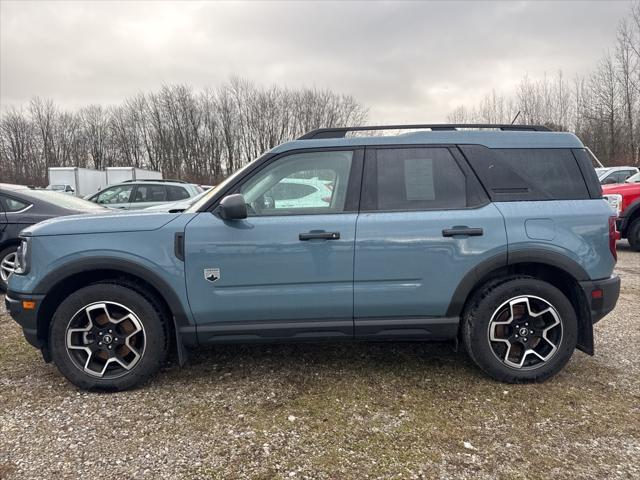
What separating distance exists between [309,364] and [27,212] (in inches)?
192

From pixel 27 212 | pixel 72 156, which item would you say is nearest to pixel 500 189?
pixel 27 212

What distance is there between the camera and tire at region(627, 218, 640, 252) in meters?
8.75

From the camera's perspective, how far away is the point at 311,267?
2932mm

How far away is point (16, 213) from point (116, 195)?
482cm

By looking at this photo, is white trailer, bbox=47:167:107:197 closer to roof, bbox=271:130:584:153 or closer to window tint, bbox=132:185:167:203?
window tint, bbox=132:185:167:203

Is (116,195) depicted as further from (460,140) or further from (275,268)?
(460,140)

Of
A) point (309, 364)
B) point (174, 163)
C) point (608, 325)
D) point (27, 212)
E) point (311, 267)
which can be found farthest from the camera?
point (174, 163)

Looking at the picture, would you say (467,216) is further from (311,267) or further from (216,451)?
(216,451)

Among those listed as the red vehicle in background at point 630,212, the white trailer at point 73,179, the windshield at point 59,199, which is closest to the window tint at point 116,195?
the windshield at point 59,199

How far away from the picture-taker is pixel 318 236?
2900 millimetres

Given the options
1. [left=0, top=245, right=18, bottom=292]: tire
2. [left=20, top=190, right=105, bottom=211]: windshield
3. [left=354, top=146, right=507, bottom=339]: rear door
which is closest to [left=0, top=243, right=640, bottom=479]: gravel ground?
[left=354, top=146, right=507, bottom=339]: rear door

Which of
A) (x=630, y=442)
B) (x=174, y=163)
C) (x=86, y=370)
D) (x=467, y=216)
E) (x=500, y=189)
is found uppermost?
(x=174, y=163)

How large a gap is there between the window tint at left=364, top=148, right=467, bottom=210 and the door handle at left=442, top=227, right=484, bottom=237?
0.60 ft

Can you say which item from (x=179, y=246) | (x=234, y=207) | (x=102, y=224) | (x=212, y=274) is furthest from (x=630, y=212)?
(x=102, y=224)
